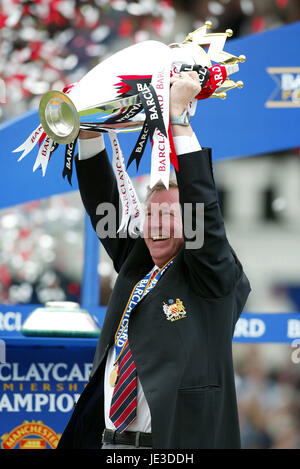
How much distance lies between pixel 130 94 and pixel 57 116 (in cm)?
22

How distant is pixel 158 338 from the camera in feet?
7.00

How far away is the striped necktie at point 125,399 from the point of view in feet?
7.09

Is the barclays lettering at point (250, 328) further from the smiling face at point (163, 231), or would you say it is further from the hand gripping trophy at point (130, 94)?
the hand gripping trophy at point (130, 94)

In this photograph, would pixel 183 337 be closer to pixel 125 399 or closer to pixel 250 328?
pixel 125 399

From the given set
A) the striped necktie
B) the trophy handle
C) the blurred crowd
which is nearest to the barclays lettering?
the blurred crowd

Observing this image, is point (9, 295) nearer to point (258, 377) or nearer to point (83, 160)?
point (258, 377)

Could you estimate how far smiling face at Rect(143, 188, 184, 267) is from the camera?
90.7 inches

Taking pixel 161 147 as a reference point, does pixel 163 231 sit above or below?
below

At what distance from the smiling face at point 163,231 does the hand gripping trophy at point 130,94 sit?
194 millimetres

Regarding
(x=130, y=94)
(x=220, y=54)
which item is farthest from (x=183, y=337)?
(x=220, y=54)

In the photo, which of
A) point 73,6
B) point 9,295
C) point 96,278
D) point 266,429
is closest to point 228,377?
point 96,278

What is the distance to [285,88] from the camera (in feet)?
12.8

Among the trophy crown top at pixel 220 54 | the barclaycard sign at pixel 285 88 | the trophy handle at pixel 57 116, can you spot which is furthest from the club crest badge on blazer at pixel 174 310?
the barclaycard sign at pixel 285 88
